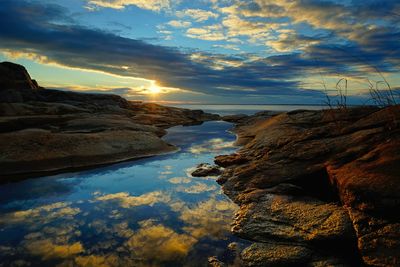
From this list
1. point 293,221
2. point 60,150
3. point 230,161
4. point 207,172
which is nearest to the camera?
point 293,221

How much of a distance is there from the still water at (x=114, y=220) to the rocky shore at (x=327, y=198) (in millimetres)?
927

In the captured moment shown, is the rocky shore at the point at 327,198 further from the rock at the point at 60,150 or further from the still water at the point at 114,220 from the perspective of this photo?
the rock at the point at 60,150

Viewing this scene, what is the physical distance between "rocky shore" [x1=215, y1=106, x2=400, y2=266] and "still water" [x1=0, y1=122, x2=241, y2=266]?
36.5 inches

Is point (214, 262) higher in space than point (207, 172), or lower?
lower

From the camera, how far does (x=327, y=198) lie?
8.96 metres

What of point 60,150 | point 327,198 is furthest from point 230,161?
point 60,150

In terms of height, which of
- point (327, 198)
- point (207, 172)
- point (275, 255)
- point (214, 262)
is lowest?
point (214, 262)

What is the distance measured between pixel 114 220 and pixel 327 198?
636 cm

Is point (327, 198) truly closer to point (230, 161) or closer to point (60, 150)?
point (230, 161)

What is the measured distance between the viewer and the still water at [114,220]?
6.92 meters

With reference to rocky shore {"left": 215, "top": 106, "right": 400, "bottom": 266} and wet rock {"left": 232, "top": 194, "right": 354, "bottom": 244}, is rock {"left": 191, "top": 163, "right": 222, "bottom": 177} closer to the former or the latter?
rocky shore {"left": 215, "top": 106, "right": 400, "bottom": 266}

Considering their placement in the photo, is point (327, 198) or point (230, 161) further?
point (230, 161)

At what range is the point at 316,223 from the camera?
7.44 meters

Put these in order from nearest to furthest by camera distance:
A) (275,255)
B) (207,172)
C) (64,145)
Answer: (275,255), (207,172), (64,145)
